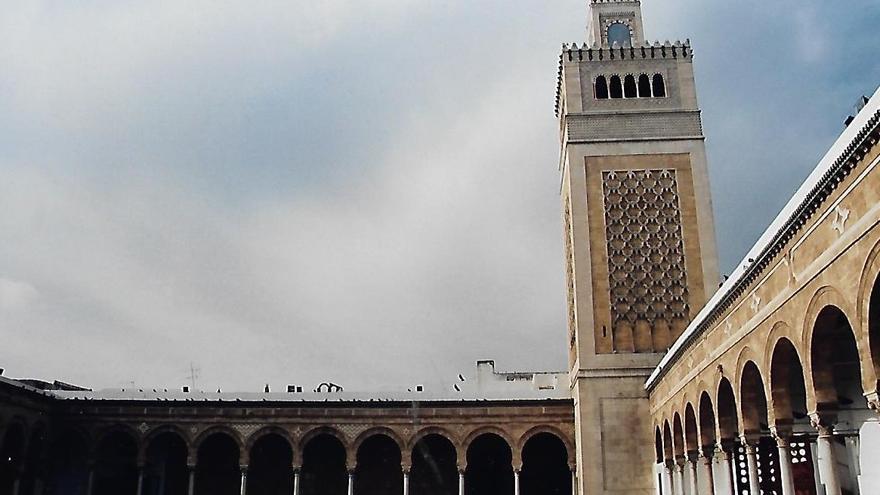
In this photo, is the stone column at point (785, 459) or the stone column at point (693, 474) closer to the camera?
the stone column at point (785, 459)

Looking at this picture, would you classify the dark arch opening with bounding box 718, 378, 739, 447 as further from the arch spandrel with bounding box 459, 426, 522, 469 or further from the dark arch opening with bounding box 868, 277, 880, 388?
the arch spandrel with bounding box 459, 426, 522, 469

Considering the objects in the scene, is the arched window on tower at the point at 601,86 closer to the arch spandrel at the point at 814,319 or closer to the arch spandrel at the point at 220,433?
the arch spandrel at the point at 220,433

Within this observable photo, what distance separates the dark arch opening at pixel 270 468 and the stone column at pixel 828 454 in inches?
706

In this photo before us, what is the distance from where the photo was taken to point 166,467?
24.6 m

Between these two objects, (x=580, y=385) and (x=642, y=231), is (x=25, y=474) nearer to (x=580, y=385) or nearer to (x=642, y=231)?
(x=580, y=385)

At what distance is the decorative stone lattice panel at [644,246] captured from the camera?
20.8 m

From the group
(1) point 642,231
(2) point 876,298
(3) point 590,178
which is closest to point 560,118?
(3) point 590,178

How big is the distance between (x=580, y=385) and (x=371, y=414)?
19.8ft

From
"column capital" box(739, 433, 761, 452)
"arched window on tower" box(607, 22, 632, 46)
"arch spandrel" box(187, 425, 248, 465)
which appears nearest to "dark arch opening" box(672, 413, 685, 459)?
"column capital" box(739, 433, 761, 452)

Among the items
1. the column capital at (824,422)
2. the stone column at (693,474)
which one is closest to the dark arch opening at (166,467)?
the stone column at (693,474)

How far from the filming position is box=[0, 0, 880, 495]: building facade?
17.4 metres

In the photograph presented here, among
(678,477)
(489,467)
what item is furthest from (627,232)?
(489,467)

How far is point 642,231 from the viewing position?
70.3 ft

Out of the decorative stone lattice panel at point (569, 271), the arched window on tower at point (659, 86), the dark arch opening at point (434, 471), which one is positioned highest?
the arched window on tower at point (659, 86)
